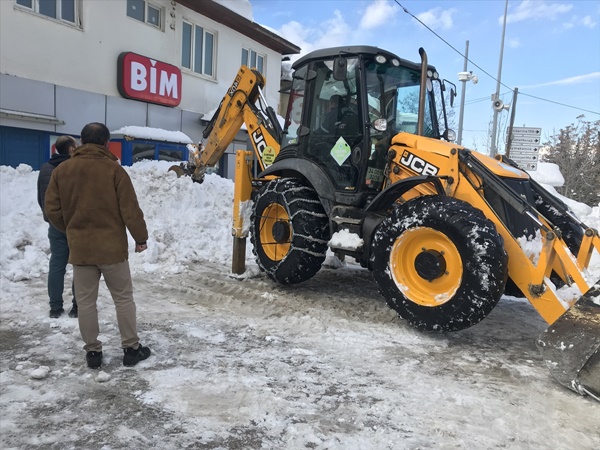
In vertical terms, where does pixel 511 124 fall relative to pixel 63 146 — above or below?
above

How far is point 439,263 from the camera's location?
13.6 ft

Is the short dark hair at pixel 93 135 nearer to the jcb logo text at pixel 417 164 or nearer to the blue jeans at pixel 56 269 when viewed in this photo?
the blue jeans at pixel 56 269

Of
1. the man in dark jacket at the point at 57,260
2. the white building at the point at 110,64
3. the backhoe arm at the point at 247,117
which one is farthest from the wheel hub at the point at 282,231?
the white building at the point at 110,64

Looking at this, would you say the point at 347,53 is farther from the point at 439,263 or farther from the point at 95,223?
the point at 95,223

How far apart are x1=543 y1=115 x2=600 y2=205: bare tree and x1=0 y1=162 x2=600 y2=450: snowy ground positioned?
16839mm

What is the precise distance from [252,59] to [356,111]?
14139mm

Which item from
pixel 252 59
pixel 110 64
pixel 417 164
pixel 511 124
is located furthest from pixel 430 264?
pixel 252 59

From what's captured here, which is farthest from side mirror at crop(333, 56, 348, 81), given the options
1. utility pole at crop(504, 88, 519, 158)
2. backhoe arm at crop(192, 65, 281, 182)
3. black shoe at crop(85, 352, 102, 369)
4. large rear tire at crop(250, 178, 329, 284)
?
utility pole at crop(504, 88, 519, 158)

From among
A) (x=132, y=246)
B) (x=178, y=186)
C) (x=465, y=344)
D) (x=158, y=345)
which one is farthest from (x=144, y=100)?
(x=465, y=344)

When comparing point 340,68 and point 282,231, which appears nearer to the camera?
point 340,68

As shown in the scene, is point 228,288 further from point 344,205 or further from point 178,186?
point 178,186

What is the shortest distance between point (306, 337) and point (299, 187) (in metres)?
2.07

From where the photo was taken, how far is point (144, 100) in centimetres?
1370

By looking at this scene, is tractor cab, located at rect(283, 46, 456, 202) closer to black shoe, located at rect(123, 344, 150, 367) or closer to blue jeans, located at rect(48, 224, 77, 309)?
black shoe, located at rect(123, 344, 150, 367)
